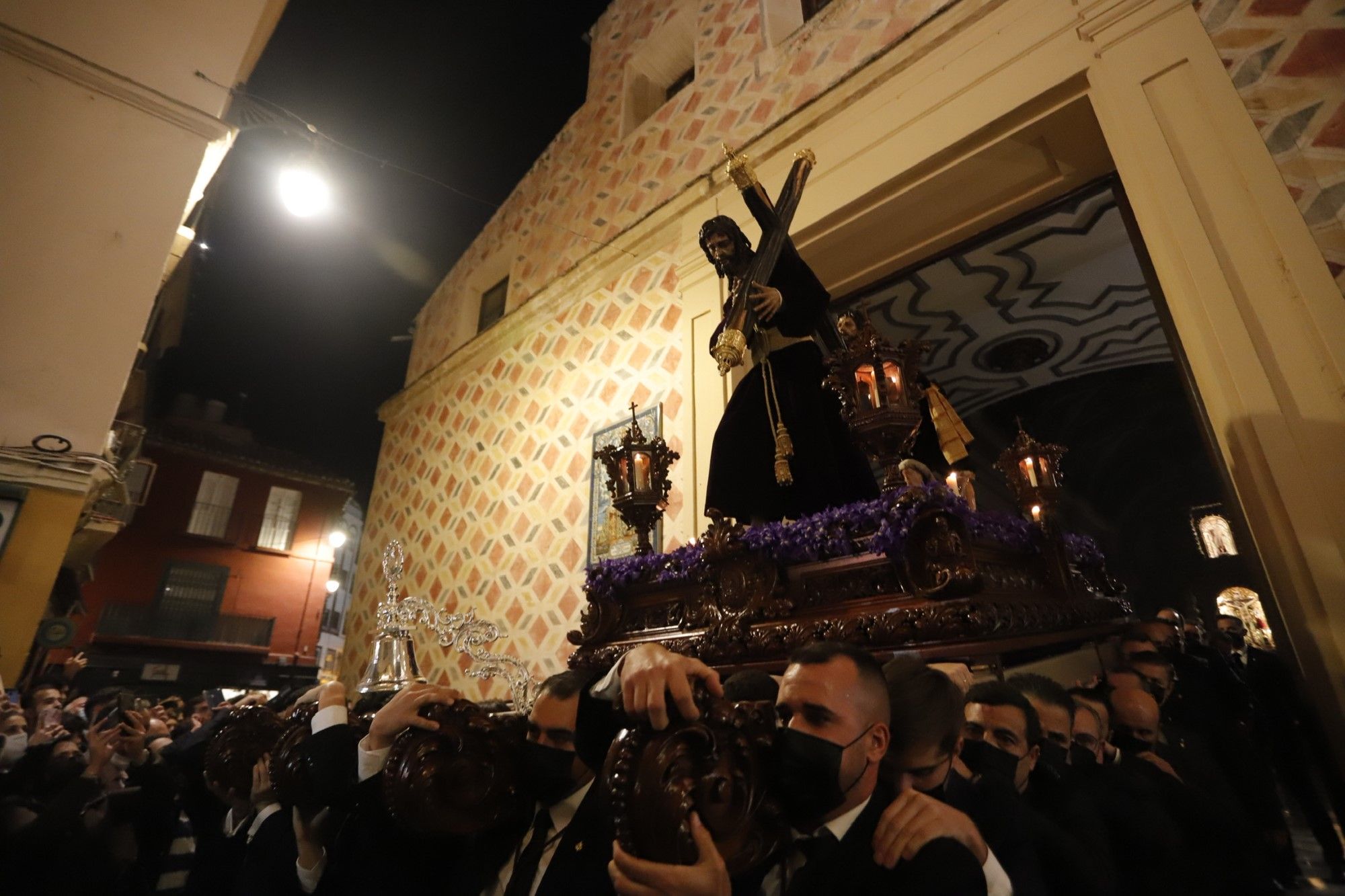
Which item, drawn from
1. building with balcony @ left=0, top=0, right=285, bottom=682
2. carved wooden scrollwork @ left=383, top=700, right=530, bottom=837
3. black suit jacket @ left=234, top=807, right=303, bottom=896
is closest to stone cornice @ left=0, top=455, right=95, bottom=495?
building with balcony @ left=0, top=0, right=285, bottom=682

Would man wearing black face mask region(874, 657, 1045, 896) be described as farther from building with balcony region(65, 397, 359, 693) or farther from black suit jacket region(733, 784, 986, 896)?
building with balcony region(65, 397, 359, 693)

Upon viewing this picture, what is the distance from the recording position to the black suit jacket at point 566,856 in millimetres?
1285

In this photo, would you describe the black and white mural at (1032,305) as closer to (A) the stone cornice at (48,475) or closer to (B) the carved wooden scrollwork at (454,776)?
(B) the carved wooden scrollwork at (454,776)

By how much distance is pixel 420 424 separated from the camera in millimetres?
8242

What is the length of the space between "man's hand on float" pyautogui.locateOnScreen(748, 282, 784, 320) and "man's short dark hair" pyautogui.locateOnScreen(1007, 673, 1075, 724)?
6.30 ft

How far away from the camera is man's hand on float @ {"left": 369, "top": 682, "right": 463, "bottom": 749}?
1.49m

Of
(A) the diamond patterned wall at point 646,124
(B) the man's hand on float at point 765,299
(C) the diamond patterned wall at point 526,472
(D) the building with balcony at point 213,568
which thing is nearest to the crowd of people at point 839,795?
(B) the man's hand on float at point 765,299

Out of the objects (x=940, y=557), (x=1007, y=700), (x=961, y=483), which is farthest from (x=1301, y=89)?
(x=1007, y=700)

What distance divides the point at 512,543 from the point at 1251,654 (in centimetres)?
511

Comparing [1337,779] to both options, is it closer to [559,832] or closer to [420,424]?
[559,832]

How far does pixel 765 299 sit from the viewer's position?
3.21m

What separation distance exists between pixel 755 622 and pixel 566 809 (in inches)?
50.7

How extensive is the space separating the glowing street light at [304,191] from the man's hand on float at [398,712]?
570cm

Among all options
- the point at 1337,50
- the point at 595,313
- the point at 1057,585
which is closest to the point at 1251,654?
the point at 1057,585
